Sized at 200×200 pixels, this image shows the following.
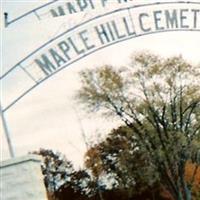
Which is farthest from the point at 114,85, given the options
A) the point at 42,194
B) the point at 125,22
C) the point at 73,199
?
the point at 73,199

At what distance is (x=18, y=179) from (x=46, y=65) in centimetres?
212

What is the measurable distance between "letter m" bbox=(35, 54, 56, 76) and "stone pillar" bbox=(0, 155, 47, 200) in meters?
1.83

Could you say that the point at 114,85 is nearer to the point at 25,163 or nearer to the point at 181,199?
the point at 181,199

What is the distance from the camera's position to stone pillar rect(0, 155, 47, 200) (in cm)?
663

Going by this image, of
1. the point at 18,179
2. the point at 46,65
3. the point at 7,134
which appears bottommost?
the point at 18,179

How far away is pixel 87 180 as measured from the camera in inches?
2152

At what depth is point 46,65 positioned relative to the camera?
8.27 meters

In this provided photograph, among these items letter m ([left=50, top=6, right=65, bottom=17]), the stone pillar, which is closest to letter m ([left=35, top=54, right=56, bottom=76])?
letter m ([left=50, top=6, right=65, bottom=17])

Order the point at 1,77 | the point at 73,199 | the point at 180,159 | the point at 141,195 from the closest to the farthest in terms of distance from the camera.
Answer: the point at 1,77 → the point at 180,159 → the point at 141,195 → the point at 73,199

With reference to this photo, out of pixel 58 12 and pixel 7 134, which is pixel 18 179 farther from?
pixel 58 12

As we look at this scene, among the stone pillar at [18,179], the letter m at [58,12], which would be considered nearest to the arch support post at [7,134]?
the stone pillar at [18,179]

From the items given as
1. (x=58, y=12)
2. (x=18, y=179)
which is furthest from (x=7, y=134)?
(x=58, y=12)

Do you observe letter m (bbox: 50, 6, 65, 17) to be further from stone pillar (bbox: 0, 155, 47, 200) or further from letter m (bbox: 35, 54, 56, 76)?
stone pillar (bbox: 0, 155, 47, 200)

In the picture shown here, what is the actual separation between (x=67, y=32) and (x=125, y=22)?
3.34 ft
